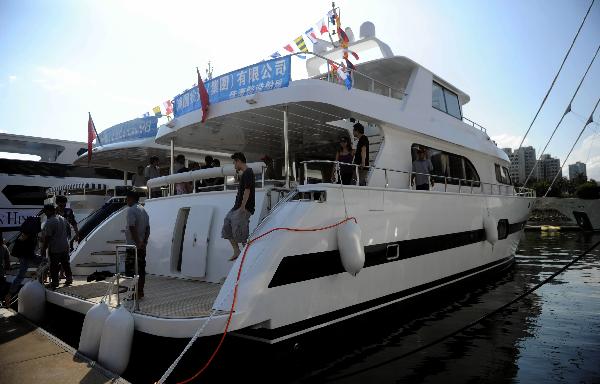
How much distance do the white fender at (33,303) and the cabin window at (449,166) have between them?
22.6 feet

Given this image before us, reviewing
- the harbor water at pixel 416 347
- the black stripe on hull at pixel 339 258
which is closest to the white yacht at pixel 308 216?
the black stripe on hull at pixel 339 258

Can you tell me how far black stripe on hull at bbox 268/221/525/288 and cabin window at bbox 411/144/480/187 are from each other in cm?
131

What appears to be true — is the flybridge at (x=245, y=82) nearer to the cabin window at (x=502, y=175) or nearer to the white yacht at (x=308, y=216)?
the white yacht at (x=308, y=216)

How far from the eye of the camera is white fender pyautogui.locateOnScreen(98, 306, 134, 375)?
13.2ft

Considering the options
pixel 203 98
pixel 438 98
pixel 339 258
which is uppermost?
pixel 438 98

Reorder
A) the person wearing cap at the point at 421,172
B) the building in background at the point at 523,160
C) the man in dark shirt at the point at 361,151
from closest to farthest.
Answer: the man in dark shirt at the point at 361,151 → the person wearing cap at the point at 421,172 → the building in background at the point at 523,160

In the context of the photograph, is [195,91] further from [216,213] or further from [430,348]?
[430,348]

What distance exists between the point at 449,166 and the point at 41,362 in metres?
8.21

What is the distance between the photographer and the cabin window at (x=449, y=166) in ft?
26.9

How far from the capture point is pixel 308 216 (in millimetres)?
4676

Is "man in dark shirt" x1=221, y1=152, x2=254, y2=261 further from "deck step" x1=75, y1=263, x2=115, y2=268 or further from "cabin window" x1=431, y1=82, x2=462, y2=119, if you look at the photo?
"cabin window" x1=431, y1=82, x2=462, y2=119

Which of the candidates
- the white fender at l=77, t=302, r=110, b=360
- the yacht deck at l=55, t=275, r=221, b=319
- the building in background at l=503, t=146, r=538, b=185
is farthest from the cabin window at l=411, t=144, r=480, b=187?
the building in background at l=503, t=146, r=538, b=185

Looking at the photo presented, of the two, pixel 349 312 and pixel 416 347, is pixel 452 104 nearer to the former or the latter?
pixel 416 347

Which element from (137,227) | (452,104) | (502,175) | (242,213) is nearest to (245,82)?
(242,213)
